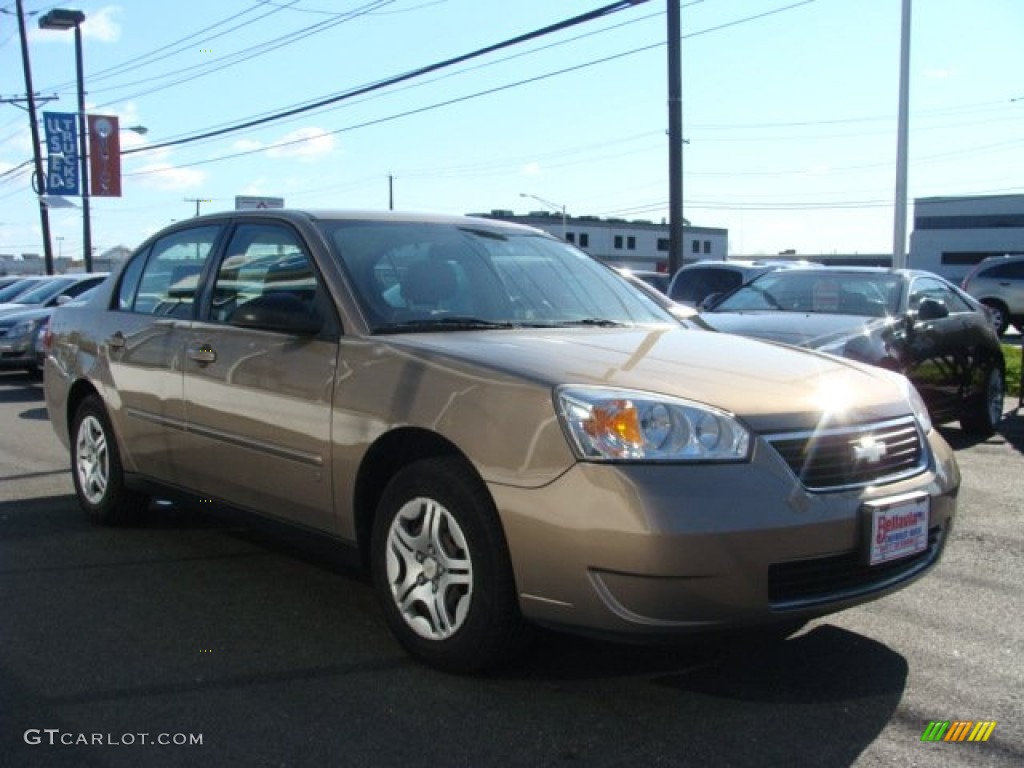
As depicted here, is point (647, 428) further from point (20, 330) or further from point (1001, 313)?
point (1001, 313)

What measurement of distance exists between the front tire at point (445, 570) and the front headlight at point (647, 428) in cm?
42

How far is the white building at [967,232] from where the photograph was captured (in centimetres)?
7450

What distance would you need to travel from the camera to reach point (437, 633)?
11.6 feet

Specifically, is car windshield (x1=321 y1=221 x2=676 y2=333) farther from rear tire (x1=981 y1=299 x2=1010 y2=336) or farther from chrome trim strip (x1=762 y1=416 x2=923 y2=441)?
rear tire (x1=981 y1=299 x2=1010 y2=336)

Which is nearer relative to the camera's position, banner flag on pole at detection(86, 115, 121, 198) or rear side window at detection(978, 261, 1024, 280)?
rear side window at detection(978, 261, 1024, 280)

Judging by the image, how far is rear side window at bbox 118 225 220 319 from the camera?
509 centimetres

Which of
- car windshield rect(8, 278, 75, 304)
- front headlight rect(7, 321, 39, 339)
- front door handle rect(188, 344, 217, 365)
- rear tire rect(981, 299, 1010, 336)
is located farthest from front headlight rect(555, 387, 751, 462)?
rear tire rect(981, 299, 1010, 336)

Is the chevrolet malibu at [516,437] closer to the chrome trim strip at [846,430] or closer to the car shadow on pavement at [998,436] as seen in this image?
the chrome trim strip at [846,430]

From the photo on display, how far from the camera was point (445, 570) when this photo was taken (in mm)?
3492

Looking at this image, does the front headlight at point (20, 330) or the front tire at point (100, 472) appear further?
the front headlight at point (20, 330)

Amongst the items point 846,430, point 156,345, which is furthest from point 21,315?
point 846,430

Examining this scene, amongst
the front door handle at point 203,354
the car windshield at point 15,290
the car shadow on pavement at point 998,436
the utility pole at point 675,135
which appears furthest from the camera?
the car windshield at point 15,290

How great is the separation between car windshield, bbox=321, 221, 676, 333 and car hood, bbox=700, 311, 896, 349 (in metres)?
2.76

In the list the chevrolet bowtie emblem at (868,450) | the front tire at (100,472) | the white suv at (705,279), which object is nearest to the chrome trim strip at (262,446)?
the front tire at (100,472)
